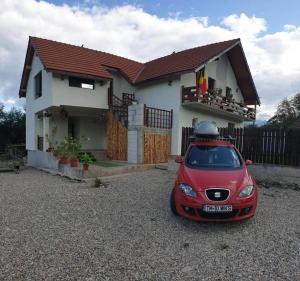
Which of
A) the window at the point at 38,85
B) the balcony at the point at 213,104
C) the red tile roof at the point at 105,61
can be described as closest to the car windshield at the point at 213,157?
the balcony at the point at 213,104

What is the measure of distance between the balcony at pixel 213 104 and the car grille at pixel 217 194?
10.0 metres

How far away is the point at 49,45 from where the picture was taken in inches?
658

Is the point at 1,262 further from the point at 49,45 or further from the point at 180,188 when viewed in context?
the point at 49,45

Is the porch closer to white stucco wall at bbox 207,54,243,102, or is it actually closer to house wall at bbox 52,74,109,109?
house wall at bbox 52,74,109,109

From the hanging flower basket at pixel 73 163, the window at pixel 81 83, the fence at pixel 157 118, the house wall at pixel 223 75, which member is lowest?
the hanging flower basket at pixel 73 163

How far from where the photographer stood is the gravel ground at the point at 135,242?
3.82 m

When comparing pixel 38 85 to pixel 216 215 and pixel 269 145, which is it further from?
pixel 216 215

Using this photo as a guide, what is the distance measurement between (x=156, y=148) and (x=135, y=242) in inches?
390

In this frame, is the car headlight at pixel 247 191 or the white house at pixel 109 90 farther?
the white house at pixel 109 90

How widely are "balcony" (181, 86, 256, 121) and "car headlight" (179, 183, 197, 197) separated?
980cm

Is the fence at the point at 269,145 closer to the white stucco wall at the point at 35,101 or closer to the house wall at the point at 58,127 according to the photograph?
the white stucco wall at the point at 35,101

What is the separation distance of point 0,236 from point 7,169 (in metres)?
11.6

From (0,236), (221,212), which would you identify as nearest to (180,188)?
(221,212)

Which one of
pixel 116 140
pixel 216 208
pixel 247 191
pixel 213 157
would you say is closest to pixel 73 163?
pixel 116 140
